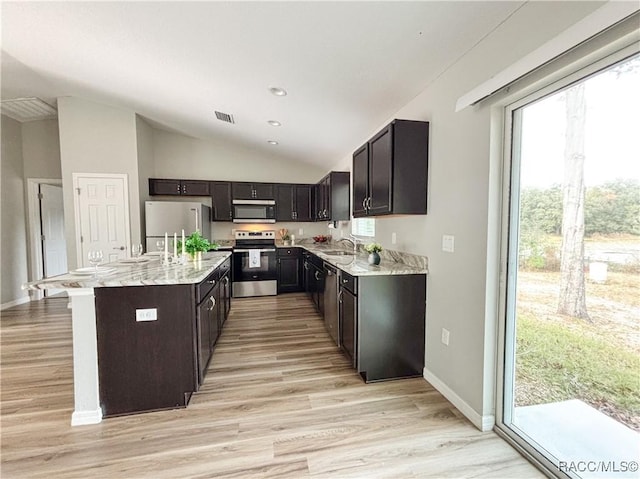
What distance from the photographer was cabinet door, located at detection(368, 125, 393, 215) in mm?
2271

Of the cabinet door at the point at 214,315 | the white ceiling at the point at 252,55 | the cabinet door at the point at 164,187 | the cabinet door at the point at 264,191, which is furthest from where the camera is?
the cabinet door at the point at 264,191

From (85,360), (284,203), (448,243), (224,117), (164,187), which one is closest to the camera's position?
(85,360)

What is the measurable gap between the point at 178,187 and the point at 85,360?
13.0ft

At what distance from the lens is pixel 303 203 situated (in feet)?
18.8

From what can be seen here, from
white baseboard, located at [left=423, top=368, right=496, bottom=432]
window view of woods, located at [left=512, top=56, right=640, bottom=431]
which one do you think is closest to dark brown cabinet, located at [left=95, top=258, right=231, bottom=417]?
white baseboard, located at [left=423, top=368, right=496, bottom=432]

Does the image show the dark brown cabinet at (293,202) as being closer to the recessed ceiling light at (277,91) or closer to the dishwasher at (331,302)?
the dishwasher at (331,302)

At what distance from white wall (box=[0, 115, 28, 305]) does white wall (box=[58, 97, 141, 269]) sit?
3.82ft

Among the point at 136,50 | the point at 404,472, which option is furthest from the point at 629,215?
the point at 136,50

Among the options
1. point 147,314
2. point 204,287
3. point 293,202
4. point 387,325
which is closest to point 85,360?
point 147,314

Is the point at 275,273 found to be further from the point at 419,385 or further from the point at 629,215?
the point at 629,215

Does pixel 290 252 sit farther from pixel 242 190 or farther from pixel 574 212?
pixel 574 212

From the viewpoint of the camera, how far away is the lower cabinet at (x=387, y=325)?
2.28 meters

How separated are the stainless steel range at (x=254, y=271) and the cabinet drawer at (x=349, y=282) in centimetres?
262

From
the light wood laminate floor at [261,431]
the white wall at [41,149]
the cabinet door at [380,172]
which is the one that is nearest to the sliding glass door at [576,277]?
the light wood laminate floor at [261,431]
